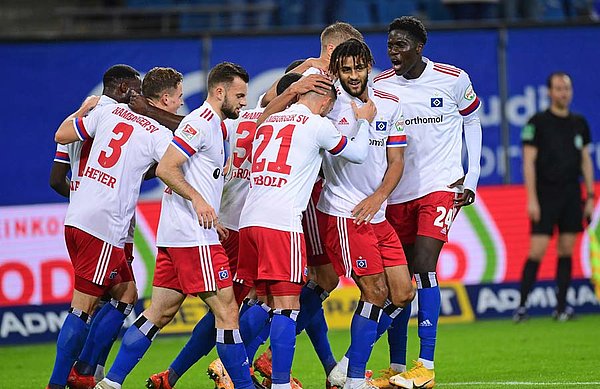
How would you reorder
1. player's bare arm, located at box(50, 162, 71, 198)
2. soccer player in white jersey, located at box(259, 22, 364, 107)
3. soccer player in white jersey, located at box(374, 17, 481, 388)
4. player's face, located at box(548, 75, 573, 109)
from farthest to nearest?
player's face, located at box(548, 75, 573, 109), player's bare arm, located at box(50, 162, 71, 198), soccer player in white jersey, located at box(374, 17, 481, 388), soccer player in white jersey, located at box(259, 22, 364, 107)

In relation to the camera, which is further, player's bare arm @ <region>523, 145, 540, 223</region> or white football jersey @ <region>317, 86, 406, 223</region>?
player's bare arm @ <region>523, 145, 540, 223</region>

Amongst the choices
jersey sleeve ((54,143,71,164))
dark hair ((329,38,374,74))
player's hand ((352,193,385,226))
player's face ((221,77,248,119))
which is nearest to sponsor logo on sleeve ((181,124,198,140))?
player's face ((221,77,248,119))

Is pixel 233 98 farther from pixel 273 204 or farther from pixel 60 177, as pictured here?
pixel 60 177

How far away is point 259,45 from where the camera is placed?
16.1 meters

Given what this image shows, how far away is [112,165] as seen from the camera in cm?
845

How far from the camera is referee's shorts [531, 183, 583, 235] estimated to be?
1411 cm

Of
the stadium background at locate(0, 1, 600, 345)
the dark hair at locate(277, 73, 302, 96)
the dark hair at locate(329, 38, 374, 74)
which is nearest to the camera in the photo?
the dark hair at locate(329, 38, 374, 74)

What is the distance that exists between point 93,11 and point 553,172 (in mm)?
8052

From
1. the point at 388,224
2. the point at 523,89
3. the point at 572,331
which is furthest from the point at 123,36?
the point at 388,224

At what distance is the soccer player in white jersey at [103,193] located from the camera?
27.7ft

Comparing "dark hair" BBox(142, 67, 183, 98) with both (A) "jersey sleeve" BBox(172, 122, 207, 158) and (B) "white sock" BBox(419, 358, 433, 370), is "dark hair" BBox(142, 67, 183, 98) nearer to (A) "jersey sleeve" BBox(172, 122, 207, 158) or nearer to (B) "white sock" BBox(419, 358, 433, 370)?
(A) "jersey sleeve" BBox(172, 122, 207, 158)

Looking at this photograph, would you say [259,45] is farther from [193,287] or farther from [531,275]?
[193,287]

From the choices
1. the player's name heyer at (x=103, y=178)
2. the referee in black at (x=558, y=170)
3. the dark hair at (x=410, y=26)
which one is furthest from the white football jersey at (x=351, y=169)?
the referee in black at (x=558, y=170)

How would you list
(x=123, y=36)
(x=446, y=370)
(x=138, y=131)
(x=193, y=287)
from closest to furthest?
(x=193, y=287) < (x=138, y=131) < (x=446, y=370) < (x=123, y=36)
